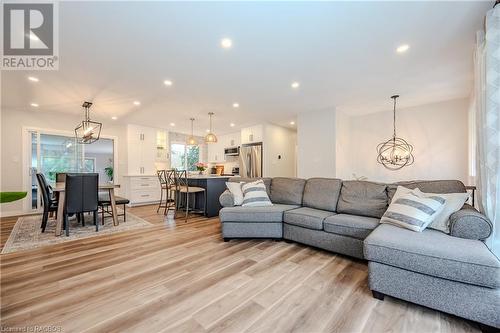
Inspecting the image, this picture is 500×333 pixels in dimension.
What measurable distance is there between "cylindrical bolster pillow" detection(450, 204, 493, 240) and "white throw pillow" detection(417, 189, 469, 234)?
78mm

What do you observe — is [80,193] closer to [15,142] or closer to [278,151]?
[15,142]

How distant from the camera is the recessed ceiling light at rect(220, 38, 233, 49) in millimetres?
2375

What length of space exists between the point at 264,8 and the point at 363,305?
2623mm

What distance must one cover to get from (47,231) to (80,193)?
0.94 metres

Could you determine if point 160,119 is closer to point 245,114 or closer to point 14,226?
point 245,114

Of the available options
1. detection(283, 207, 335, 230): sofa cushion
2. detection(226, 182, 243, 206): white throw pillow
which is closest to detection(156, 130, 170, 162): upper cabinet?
detection(226, 182, 243, 206): white throw pillow

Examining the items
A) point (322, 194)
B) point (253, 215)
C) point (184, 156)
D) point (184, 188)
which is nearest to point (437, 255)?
point (322, 194)

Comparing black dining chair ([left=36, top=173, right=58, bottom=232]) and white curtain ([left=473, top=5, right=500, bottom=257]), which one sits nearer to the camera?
white curtain ([left=473, top=5, right=500, bottom=257])

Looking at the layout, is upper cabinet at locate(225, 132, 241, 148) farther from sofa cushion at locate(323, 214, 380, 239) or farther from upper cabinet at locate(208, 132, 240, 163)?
sofa cushion at locate(323, 214, 380, 239)

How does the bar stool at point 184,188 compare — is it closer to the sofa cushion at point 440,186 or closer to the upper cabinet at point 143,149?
the upper cabinet at point 143,149

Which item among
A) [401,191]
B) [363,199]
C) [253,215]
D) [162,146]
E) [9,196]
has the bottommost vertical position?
[253,215]

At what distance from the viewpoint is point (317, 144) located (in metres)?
5.16

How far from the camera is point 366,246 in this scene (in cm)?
182

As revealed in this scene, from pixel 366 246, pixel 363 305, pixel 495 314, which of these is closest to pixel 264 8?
pixel 366 246
